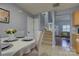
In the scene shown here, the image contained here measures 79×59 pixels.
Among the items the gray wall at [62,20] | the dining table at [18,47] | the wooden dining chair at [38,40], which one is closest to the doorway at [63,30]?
the gray wall at [62,20]

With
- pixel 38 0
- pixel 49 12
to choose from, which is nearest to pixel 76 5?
pixel 49 12

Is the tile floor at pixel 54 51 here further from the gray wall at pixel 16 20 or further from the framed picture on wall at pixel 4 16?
the framed picture on wall at pixel 4 16

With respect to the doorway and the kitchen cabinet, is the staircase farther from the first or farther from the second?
the kitchen cabinet

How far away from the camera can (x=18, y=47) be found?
74.9 inches

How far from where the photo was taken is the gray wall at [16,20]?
194 cm

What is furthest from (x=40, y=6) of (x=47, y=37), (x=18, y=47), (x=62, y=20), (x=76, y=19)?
(x=18, y=47)

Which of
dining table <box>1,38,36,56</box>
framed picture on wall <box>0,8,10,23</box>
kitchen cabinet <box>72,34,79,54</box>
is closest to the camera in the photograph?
dining table <box>1,38,36,56</box>

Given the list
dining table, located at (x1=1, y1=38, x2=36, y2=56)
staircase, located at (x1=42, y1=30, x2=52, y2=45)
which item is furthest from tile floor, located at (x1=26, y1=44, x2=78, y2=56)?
dining table, located at (x1=1, y1=38, x2=36, y2=56)

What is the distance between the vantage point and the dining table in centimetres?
181

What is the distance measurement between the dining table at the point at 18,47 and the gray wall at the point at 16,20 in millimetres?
159

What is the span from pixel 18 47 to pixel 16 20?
0.47 metres

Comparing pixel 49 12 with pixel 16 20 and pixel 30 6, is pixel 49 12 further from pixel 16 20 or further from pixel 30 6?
pixel 16 20

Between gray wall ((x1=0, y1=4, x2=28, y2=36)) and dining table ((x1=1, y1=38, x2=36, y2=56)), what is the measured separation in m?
0.16

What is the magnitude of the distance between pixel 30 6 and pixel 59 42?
81cm
